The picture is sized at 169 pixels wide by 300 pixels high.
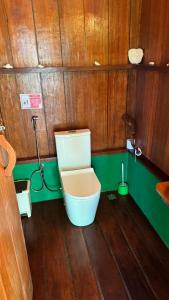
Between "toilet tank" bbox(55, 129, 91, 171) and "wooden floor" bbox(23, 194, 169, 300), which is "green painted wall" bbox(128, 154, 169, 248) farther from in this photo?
"toilet tank" bbox(55, 129, 91, 171)

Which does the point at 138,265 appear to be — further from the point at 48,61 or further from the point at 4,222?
the point at 48,61

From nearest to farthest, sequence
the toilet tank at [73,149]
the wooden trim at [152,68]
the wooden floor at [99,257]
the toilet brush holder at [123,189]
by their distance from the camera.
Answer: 1. the wooden floor at [99,257]
2. the wooden trim at [152,68]
3. the toilet tank at [73,149]
4. the toilet brush holder at [123,189]

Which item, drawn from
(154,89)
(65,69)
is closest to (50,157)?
(65,69)

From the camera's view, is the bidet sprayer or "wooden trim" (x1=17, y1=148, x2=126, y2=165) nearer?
the bidet sprayer

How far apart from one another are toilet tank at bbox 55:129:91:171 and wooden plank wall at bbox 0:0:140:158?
19cm

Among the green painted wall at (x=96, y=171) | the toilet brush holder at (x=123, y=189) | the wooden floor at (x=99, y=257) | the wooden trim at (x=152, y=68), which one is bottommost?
the wooden floor at (x=99, y=257)

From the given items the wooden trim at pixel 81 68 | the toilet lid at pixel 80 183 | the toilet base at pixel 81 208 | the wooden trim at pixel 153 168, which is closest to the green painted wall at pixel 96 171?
the toilet lid at pixel 80 183

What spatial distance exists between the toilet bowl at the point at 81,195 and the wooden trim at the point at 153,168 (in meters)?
0.51

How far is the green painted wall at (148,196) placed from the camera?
76.1 inches

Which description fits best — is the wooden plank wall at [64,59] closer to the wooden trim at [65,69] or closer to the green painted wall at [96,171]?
the wooden trim at [65,69]

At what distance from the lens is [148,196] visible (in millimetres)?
2188

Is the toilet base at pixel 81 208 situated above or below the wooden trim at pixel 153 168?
below

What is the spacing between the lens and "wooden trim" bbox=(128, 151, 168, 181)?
6.30ft

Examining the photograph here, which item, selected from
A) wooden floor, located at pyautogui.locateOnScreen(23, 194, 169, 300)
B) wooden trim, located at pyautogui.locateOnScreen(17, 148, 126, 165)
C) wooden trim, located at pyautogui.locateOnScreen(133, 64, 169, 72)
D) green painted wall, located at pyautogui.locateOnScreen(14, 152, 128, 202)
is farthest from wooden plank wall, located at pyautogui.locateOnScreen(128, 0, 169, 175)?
wooden floor, located at pyautogui.locateOnScreen(23, 194, 169, 300)
